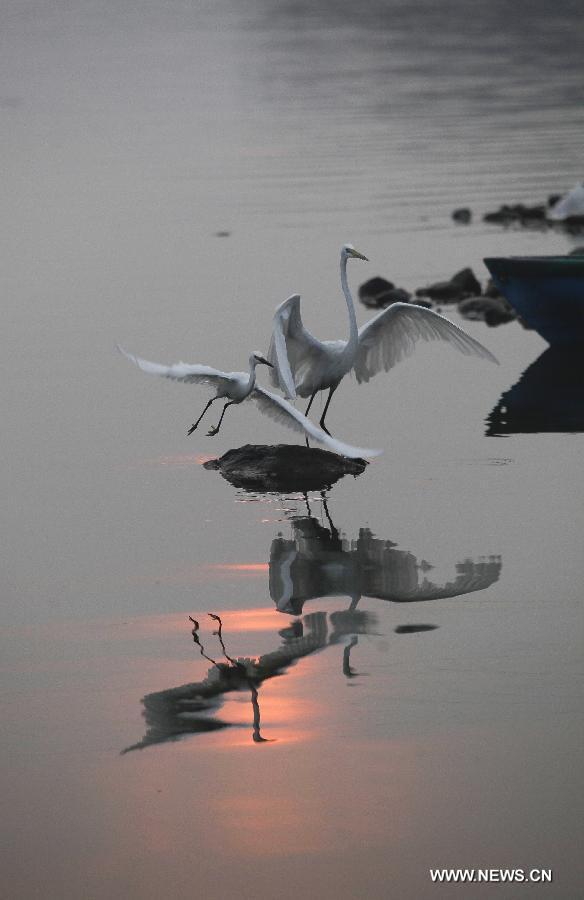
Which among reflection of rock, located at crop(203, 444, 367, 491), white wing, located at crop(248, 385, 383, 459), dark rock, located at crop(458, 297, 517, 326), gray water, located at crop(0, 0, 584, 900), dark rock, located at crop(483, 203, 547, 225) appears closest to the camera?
gray water, located at crop(0, 0, 584, 900)

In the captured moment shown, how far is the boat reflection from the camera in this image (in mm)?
16844

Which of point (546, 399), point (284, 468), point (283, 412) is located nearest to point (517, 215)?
point (546, 399)

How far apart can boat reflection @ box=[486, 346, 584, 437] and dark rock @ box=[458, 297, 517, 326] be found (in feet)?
6.47

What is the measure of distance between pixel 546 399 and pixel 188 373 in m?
5.06

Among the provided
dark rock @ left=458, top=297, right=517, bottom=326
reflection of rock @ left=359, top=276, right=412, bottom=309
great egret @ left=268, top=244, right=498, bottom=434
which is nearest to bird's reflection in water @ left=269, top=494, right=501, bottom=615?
great egret @ left=268, top=244, right=498, bottom=434

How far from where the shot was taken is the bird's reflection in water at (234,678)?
371 inches

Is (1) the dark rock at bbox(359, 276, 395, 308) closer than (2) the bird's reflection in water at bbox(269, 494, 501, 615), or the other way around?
(2) the bird's reflection in water at bbox(269, 494, 501, 615)

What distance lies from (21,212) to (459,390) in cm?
1751

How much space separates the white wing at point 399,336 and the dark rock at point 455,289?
7427mm

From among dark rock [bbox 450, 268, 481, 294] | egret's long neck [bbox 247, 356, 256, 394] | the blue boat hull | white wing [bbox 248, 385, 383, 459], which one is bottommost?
white wing [bbox 248, 385, 383, 459]

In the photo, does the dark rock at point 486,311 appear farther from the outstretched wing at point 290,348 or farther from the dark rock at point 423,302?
the outstretched wing at point 290,348

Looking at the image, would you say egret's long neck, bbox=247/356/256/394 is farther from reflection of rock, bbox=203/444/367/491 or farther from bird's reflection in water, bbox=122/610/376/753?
bird's reflection in water, bbox=122/610/376/753

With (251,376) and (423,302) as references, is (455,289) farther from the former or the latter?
(251,376)

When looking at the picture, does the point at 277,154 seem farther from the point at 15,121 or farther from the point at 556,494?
the point at 556,494
